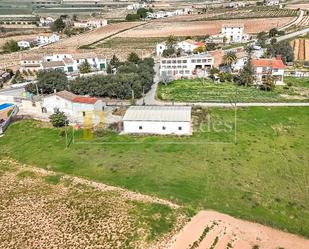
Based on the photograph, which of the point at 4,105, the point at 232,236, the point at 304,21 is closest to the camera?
the point at 232,236

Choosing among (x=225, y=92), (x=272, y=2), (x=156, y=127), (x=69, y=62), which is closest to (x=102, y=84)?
(x=156, y=127)

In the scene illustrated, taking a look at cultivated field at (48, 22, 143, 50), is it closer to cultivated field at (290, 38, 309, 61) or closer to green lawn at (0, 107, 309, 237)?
cultivated field at (290, 38, 309, 61)

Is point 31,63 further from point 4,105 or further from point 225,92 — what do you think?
point 225,92

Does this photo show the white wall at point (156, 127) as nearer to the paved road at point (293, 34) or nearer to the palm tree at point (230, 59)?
the palm tree at point (230, 59)

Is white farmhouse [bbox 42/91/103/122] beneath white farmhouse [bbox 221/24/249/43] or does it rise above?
beneath

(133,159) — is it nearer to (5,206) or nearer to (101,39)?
(5,206)

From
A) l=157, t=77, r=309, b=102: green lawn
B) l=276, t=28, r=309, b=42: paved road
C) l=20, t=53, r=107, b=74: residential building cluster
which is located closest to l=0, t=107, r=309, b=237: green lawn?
l=157, t=77, r=309, b=102: green lawn
